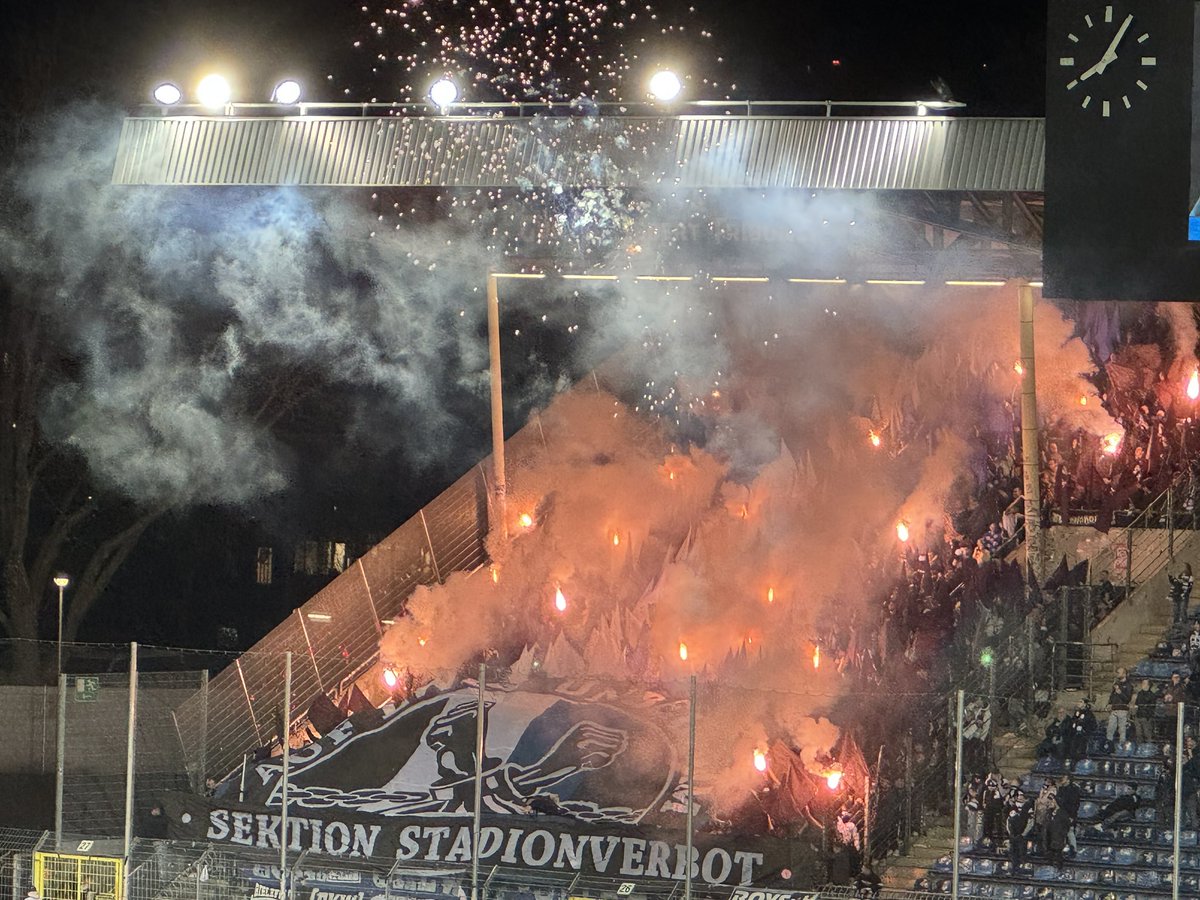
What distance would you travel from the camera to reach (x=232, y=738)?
21.1m

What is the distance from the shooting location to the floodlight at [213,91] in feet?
70.4

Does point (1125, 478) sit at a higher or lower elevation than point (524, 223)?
lower

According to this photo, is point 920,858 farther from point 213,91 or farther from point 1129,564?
point 213,91

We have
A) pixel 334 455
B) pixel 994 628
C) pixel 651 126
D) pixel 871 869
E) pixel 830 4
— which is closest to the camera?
pixel 871 869

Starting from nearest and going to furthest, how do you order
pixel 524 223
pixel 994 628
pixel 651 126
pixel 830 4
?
pixel 994 628, pixel 651 126, pixel 524 223, pixel 830 4

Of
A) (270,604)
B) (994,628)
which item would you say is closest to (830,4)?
(994,628)

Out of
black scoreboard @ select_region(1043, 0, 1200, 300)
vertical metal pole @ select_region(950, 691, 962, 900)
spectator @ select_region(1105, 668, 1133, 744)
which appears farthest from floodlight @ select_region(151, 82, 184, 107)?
spectator @ select_region(1105, 668, 1133, 744)

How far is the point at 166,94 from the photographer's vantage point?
21.3 meters

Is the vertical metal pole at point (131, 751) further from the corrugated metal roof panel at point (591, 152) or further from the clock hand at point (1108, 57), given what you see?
the clock hand at point (1108, 57)

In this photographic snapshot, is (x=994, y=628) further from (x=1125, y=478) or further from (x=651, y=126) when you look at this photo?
(x=651, y=126)

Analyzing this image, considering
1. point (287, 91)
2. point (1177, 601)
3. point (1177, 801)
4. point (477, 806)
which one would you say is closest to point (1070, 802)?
point (1177, 801)

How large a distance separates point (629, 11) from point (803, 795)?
856 centimetres

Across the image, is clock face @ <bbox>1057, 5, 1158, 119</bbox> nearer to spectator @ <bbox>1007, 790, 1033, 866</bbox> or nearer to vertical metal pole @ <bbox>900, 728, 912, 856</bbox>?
vertical metal pole @ <bbox>900, 728, 912, 856</bbox>

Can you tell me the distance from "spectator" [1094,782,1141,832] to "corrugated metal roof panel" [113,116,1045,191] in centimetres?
564
